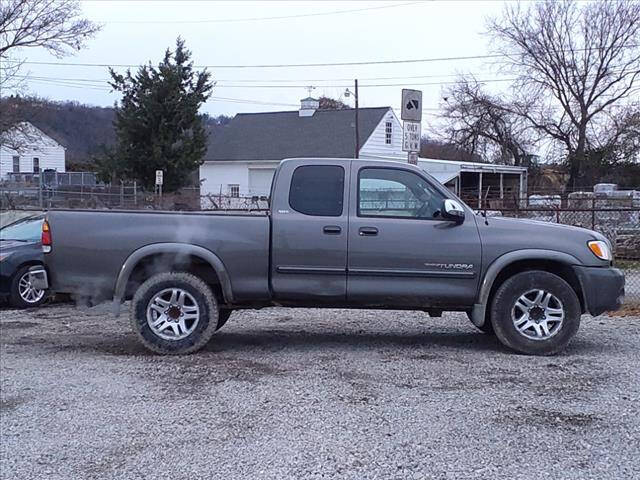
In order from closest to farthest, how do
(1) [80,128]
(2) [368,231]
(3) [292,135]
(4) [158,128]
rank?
(2) [368,231] → (4) [158,128] → (3) [292,135] → (1) [80,128]

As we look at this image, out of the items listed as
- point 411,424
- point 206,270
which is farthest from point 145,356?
point 411,424

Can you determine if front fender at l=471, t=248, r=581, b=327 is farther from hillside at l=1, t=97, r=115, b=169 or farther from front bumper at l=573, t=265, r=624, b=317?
hillside at l=1, t=97, r=115, b=169

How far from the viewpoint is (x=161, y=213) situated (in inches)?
280

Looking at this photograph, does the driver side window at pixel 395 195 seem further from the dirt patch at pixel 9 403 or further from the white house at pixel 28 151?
the white house at pixel 28 151

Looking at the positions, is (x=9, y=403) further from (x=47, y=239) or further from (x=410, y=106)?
(x=410, y=106)

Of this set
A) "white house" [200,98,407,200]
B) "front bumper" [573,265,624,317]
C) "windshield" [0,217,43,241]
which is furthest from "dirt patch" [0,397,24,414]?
"white house" [200,98,407,200]

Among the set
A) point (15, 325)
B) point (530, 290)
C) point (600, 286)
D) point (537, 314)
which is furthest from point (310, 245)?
point (15, 325)

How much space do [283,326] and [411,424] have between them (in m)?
3.95

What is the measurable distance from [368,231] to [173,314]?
2134mm

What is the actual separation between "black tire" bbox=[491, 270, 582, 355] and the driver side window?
42.2 inches

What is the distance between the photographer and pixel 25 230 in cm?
1088

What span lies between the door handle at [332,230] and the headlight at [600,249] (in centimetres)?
252

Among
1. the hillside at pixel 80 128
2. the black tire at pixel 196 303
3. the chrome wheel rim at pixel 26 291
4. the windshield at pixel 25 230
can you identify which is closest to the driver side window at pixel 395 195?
the black tire at pixel 196 303

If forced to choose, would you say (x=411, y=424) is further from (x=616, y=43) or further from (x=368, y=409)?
(x=616, y=43)
